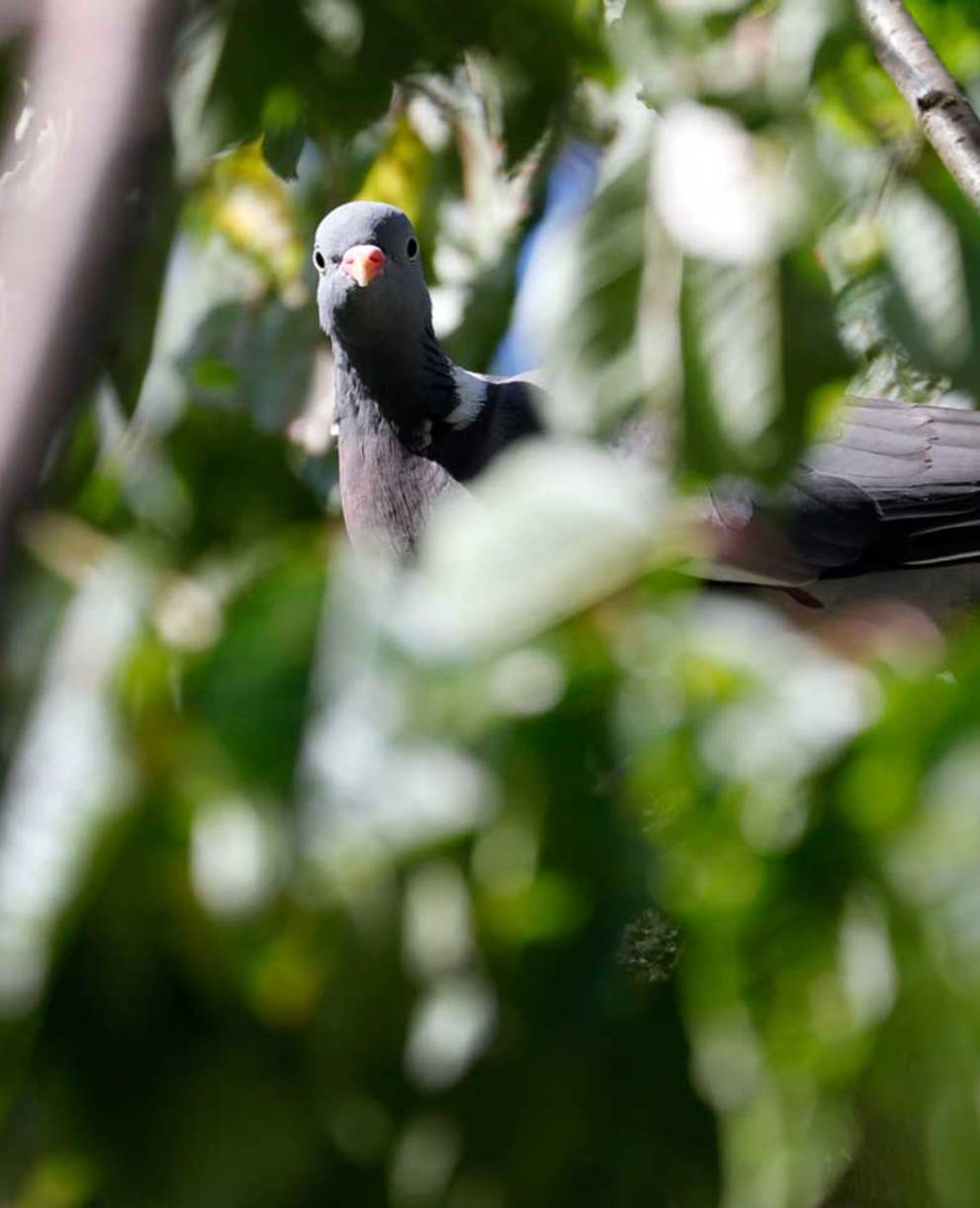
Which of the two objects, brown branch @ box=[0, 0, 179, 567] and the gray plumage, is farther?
the gray plumage

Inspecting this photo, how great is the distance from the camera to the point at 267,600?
93cm

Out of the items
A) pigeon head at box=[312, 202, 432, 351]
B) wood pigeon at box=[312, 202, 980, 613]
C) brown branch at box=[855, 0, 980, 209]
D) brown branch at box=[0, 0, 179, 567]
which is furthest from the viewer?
wood pigeon at box=[312, 202, 980, 613]

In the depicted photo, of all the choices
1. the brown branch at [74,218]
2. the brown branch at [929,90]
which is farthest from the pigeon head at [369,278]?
the brown branch at [74,218]

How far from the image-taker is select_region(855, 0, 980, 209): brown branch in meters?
1.71

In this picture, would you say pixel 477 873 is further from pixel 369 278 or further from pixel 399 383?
pixel 399 383

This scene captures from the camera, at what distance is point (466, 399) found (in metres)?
2.92

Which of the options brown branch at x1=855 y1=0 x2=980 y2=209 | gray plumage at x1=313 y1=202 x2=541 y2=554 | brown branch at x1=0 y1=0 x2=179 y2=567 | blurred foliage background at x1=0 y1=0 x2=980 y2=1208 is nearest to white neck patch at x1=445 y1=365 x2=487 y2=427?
gray plumage at x1=313 y1=202 x2=541 y2=554

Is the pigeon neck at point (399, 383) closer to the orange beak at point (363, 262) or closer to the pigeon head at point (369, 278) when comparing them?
the pigeon head at point (369, 278)

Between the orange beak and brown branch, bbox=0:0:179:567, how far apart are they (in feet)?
6.55

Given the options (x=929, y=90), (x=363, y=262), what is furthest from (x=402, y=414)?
(x=929, y=90)

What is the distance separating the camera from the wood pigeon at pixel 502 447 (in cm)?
280

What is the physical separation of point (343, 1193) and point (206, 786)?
0.20 metres

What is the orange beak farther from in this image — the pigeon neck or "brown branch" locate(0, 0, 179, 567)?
"brown branch" locate(0, 0, 179, 567)

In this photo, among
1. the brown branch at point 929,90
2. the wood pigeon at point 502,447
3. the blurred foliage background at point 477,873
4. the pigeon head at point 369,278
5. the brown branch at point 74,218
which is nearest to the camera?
the brown branch at point 74,218
